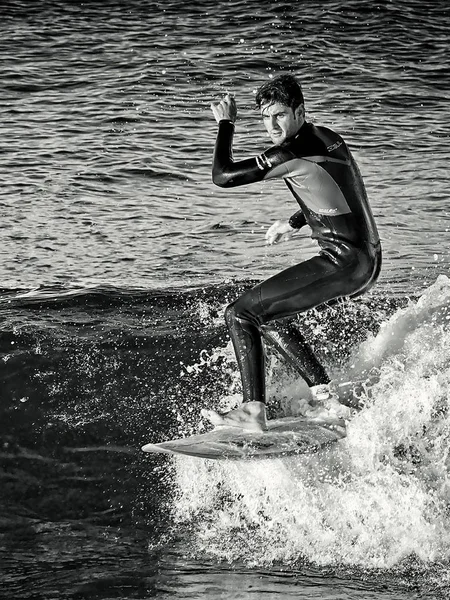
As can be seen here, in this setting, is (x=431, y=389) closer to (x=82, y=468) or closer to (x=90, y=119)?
(x=82, y=468)

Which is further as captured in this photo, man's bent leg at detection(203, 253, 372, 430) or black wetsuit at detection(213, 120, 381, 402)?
man's bent leg at detection(203, 253, 372, 430)

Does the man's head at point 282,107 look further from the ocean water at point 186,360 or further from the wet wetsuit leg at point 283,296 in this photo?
the ocean water at point 186,360

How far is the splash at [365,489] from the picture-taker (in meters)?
6.53

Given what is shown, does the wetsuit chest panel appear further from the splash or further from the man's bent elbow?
the splash

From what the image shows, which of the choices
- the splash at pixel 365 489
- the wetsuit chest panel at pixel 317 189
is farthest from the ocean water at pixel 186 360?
the wetsuit chest panel at pixel 317 189

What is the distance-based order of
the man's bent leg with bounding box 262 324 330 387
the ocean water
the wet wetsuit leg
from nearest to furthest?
the wet wetsuit leg < the ocean water < the man's bent leg with bounding box 262 324 330 387

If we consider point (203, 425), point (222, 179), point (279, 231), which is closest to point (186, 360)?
point (203, 425)

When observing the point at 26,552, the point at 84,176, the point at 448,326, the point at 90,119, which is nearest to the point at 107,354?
the point at 26,552

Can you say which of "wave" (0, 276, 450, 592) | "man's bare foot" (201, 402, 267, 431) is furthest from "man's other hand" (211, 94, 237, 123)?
"wave" (0, 276, 450, 592)

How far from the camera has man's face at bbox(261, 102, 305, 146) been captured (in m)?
6.08

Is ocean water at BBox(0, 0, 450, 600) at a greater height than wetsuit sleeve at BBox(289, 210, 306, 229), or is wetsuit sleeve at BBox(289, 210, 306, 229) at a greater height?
wetsuit sleeve at BBox(289, 210, 306, 229)

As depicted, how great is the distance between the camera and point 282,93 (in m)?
6.07

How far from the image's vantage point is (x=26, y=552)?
6.72 meters

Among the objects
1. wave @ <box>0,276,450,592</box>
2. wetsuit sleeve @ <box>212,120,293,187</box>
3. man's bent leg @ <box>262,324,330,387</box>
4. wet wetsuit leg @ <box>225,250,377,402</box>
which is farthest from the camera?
man's bent leg @ <box>262,324,330,387</box>
